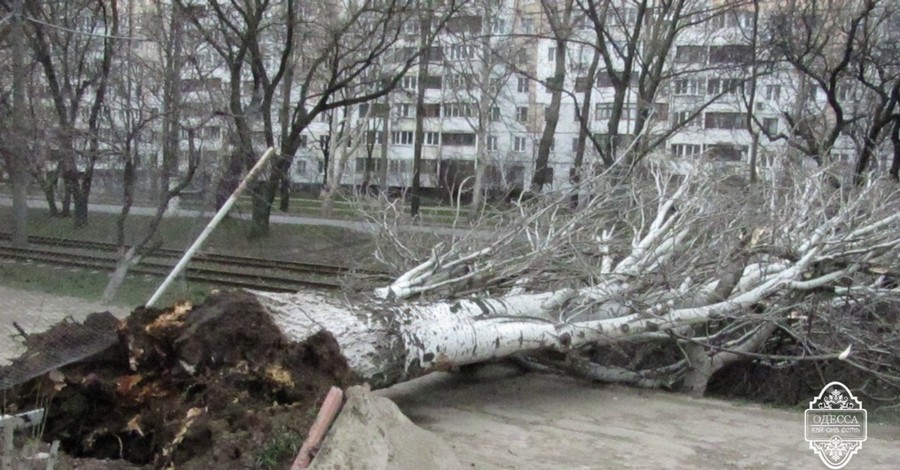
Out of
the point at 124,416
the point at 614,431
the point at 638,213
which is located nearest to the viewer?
the point at 124,416

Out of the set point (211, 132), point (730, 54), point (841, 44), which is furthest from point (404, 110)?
point (211, 132)

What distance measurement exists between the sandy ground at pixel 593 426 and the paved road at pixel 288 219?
171cm

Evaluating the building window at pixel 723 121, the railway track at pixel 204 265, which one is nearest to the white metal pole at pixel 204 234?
the railway track at pixel 204 265

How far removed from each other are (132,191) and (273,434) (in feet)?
33.3

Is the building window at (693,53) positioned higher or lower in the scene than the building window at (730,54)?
higher

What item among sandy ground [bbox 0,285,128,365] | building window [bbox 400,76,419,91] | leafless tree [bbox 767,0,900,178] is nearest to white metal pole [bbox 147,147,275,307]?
sandy ground [bbox 0,285,128,365]

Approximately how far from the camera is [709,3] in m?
22.7

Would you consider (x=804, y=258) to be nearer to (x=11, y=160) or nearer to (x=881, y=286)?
(x=881, y=286)

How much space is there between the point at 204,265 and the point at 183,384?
1147 centimetres

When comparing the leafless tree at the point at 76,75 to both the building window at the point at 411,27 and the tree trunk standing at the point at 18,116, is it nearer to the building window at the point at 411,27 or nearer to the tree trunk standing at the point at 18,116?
the tree trunk standing at the point at 18,116

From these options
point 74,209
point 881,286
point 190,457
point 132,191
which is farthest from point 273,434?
point 74,209

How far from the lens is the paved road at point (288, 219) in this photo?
968 cm

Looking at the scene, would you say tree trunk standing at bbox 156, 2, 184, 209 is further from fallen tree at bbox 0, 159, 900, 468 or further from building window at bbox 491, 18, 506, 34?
building window at bbox 491, 18, 506, 34

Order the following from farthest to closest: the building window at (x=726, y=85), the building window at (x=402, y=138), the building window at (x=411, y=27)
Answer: the building window at (x=402, y=138), the building window at (x=411, y=27), the building window at (x=726, y=85)
